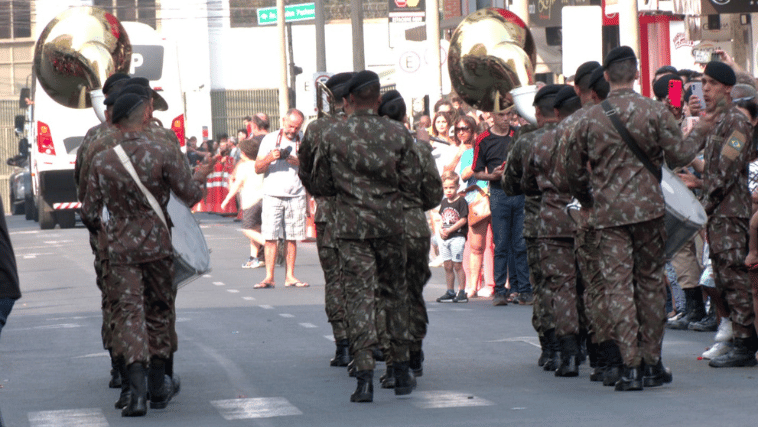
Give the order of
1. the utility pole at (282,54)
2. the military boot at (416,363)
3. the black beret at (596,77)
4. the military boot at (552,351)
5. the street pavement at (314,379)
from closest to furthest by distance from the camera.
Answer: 1. the street pavement at (314,379)
2. the black beret at (596,77)
3. the military boot at (416,363)
4. the military boot at (552,351)
5. the utility pole at (282,54)

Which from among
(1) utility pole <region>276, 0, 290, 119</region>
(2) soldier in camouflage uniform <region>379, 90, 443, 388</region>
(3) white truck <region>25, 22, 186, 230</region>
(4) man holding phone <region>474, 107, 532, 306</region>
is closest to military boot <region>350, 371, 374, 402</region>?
(2) soldier in camouflage uniform <region>379, 90, 443, 388</region>

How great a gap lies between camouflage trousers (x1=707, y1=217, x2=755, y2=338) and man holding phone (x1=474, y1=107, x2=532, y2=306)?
15.4 ft

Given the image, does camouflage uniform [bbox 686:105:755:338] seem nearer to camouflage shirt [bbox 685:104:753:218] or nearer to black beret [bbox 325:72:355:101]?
camouflage shirt [bbox 685:104:753:218]

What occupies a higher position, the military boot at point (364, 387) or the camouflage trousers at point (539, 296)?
the camouflage trousers at point (539, 296)

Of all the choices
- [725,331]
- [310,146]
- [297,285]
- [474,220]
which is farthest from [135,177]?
[297,285]

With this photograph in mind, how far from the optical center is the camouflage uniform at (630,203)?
860 centimetres

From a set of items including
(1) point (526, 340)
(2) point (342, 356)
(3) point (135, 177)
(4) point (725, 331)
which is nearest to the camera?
(3) point (135, 177)

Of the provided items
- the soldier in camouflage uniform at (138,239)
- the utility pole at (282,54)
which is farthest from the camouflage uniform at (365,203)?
the utility pole at (282,54)

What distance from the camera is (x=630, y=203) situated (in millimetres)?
8602

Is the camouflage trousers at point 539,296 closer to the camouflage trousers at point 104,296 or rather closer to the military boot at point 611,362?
the military boot at point 611,362

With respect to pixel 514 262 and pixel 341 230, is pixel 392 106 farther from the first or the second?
pixel 514 262

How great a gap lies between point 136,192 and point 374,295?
60.7 inches

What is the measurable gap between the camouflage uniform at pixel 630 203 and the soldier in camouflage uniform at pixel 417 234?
104 cm

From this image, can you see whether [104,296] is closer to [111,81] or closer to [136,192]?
[136,192]
